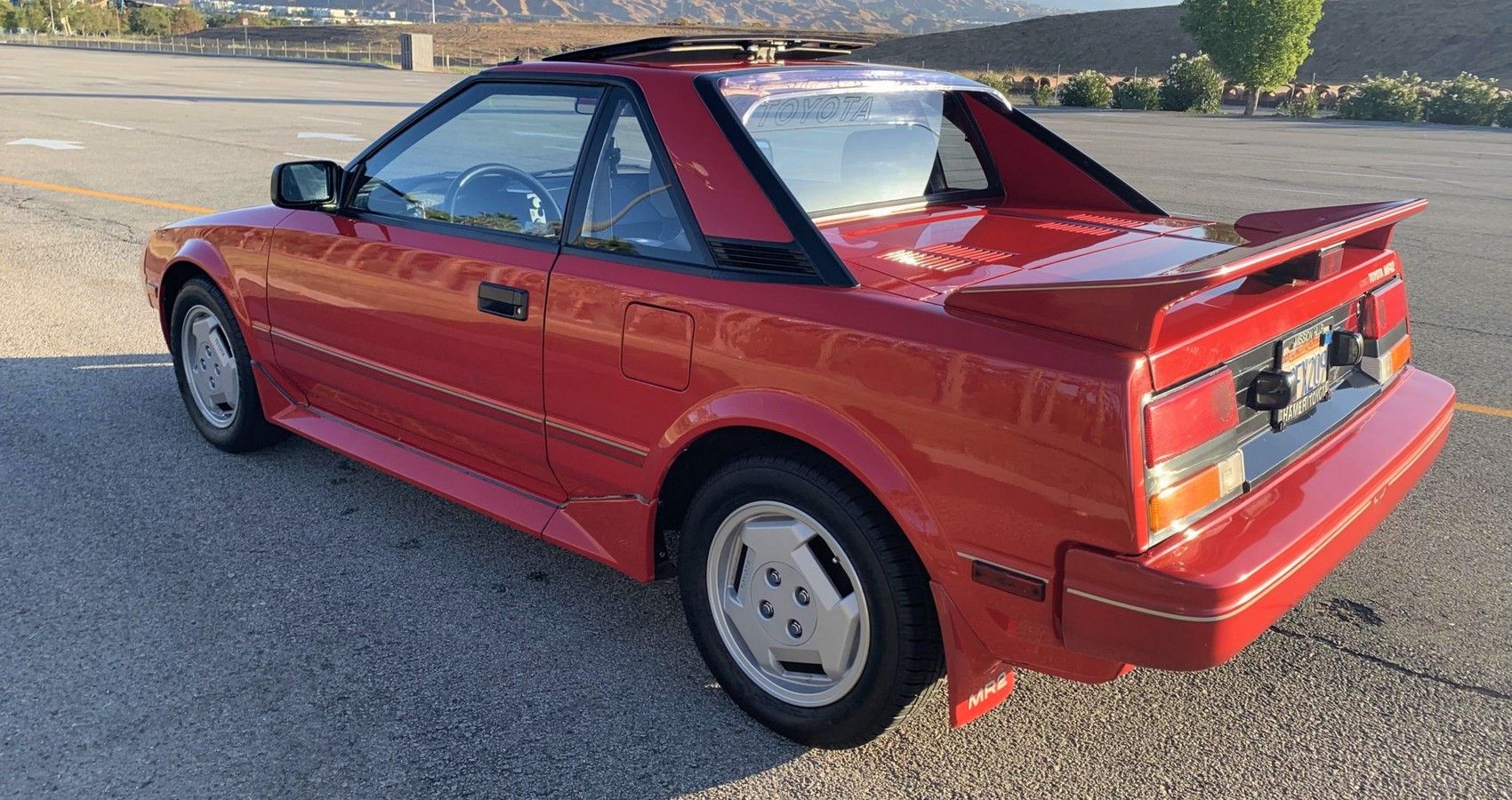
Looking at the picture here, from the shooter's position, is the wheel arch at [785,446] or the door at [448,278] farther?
the door at [448,278]

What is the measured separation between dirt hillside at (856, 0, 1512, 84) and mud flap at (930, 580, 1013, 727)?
61.9 m

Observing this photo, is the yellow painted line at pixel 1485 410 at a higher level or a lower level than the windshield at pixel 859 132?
lower

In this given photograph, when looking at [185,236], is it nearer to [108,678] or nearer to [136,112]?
[108,678]

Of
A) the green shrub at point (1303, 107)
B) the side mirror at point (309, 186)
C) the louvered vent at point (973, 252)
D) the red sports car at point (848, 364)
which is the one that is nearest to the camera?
the red sports car at point (848, 364)

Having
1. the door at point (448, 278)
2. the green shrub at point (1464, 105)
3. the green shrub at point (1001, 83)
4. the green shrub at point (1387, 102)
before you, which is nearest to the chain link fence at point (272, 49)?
the green shrub at point (1001, 83)

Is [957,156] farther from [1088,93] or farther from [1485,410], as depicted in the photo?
[1088,93]

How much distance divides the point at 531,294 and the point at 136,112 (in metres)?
19.9

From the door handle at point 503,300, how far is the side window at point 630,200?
230 mm

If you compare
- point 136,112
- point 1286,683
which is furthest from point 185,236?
point 136,112

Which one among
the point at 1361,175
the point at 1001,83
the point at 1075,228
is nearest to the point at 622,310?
the point at 1075,228

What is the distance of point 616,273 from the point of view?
2.98 meters

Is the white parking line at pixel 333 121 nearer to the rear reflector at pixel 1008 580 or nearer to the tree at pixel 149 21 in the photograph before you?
the rear reflector at pixel 1008 580

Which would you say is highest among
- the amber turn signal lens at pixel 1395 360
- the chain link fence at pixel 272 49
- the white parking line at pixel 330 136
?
the chain link fence at pixel 272 49

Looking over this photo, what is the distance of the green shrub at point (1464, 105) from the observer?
2792 centimetres
